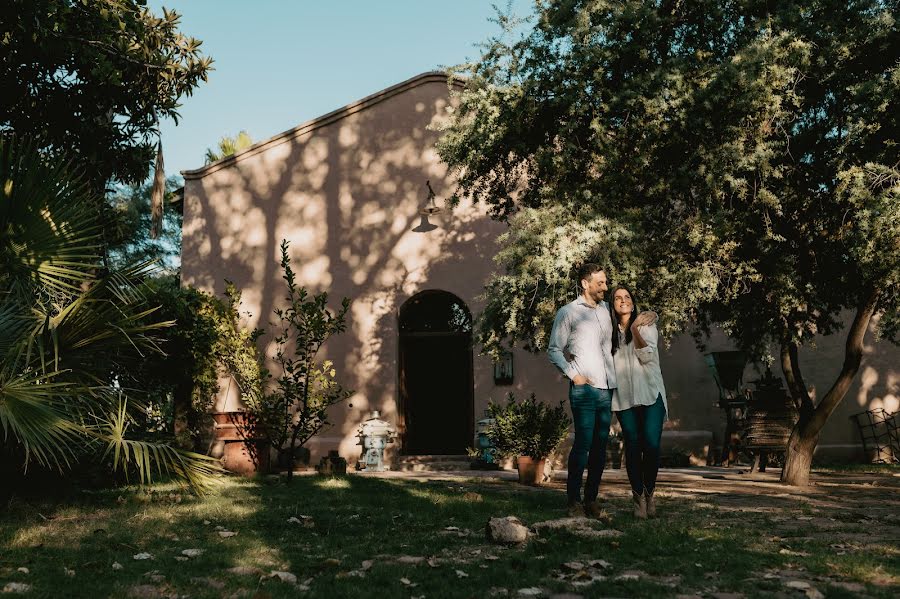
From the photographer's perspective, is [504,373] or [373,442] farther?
[504,373]

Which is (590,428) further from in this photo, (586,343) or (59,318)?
(59,318)

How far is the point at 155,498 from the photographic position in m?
8.08

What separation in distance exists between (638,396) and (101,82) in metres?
8.40

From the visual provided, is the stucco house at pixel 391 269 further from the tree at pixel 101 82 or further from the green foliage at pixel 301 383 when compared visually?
the tree at pixel 101 82

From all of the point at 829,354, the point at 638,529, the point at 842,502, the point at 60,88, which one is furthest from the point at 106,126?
the point at 829,354

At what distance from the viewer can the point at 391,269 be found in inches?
645

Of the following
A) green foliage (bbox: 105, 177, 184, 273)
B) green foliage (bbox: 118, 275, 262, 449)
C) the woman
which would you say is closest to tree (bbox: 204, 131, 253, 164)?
green foliage (bbox: 105, 177, 184, 273)

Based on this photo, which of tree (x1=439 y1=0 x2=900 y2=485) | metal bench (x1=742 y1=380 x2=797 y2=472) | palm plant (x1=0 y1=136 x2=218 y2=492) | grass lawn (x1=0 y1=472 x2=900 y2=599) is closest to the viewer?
grass lawn (x1=0 y1=472 x2=900 y2=599)

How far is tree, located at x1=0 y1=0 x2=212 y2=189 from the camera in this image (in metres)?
10.0

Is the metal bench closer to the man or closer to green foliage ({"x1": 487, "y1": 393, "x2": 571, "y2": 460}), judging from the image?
green foliage ({"x1": 487, "y1": 393, "x2": 571, "y2": 460})

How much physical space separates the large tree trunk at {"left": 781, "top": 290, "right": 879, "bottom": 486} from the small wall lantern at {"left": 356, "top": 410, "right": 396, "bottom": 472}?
7185 millimetres


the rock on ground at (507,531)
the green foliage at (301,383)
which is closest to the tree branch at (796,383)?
the green foliage at (301,383)

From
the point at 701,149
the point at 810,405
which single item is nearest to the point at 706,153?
the point at 701,149

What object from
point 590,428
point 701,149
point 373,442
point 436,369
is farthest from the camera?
point 436,369
